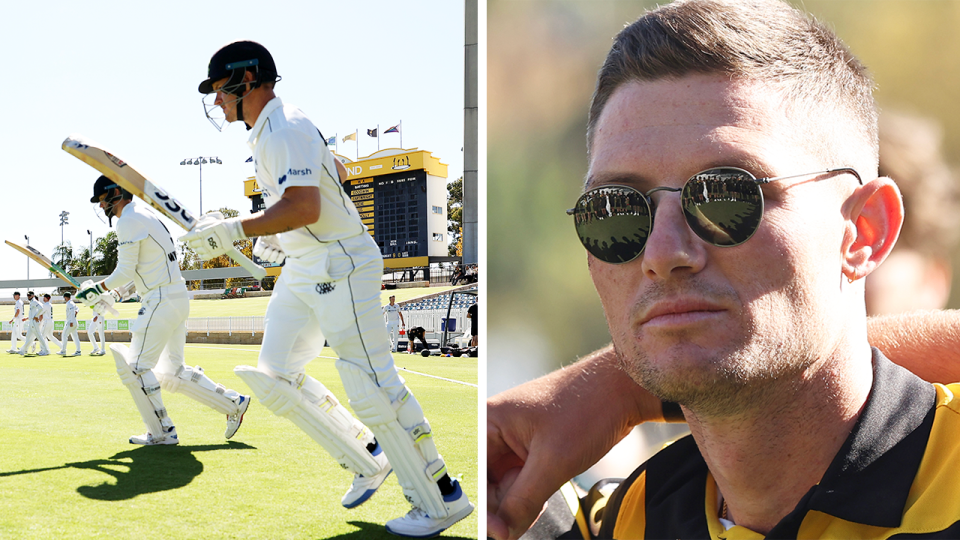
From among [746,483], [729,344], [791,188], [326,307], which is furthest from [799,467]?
[326,307]

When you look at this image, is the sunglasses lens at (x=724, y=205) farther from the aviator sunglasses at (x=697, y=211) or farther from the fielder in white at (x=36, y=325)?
the fielder in white at (x=36, y=325)

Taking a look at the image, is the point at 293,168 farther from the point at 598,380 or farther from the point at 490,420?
the point at 598,380

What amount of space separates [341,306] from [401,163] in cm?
2967

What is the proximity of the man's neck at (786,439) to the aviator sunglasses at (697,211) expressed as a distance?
52 centimetres

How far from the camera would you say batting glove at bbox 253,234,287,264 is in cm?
369

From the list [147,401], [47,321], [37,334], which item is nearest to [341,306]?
[147,401]

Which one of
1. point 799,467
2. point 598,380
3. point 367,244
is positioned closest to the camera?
point 799,467

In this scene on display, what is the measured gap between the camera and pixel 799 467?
218 centimetres

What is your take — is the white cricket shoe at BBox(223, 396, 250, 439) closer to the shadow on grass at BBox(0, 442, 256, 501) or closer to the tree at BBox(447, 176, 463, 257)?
the shadow on grass at BBox(0, 442, 256, 501)

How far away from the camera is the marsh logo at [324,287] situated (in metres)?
3.01

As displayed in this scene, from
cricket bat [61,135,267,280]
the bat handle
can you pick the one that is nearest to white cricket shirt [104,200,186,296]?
the bat handle

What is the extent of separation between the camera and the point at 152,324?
498 centimetres

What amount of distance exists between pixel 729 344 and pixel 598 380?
625mm

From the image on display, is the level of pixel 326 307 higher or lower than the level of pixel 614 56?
lower
